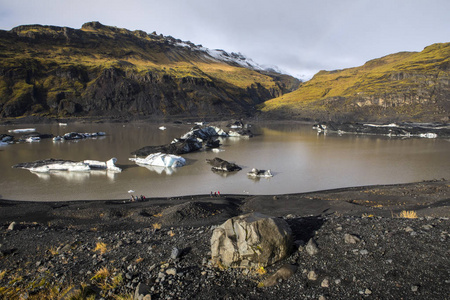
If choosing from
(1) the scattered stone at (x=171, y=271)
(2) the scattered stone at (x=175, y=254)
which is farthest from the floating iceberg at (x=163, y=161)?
(1) the scattered stone at (x=171, y=271)

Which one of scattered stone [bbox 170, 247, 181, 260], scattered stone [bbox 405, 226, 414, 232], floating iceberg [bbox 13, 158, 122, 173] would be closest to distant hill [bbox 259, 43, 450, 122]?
floating iceberg [bbox 13, 158, 122, 173]

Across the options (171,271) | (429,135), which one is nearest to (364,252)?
(171,271)

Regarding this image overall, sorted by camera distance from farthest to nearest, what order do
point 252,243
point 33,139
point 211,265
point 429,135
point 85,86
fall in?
point 85,86
point 429,135
point 33,139
point 211,265
point 252,243

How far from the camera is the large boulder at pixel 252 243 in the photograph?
5.87m

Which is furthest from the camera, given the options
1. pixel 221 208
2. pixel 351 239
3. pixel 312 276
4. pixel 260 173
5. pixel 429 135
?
pixel 429 135

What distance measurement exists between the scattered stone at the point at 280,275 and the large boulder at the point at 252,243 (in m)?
0.29

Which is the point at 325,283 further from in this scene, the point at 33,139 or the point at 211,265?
the point at 33,139

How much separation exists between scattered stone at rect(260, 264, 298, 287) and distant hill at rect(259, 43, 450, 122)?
89.2 meters

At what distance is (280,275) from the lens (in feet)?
18.4

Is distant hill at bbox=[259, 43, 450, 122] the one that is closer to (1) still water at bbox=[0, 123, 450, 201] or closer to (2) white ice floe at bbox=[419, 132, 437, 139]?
(2) white ice floe at bbox=[419, 132, 437, 139]

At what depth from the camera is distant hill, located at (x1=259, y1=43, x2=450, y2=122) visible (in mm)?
78062

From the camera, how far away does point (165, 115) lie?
10269 centimetres

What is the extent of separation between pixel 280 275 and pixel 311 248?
1.15 metres

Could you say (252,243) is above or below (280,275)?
above
